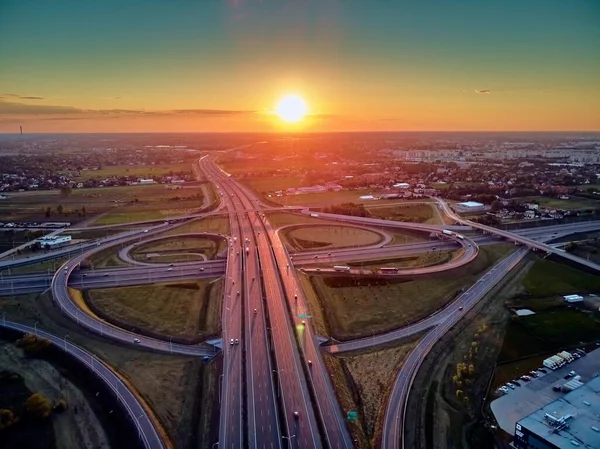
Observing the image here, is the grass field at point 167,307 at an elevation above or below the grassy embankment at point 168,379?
above

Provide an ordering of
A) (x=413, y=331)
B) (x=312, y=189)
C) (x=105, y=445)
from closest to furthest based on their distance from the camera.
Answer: (x=105, y=445) < (x=413, y=331) < (x=312, y=189)

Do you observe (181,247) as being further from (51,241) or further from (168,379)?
(168,379)

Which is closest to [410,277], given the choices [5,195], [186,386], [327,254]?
[327,254]

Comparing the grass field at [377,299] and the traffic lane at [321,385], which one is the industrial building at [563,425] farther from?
the grass field at [377,299]

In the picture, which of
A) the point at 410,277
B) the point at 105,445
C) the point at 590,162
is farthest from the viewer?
the point at 590,162

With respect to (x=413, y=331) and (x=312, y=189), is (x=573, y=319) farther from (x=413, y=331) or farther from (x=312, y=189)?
(x=312, y=189)

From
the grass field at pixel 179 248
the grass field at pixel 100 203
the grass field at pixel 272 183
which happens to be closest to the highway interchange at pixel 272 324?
the grass field at pixel 179 248

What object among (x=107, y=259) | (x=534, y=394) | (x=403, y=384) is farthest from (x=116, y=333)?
(x=534, y=394)
